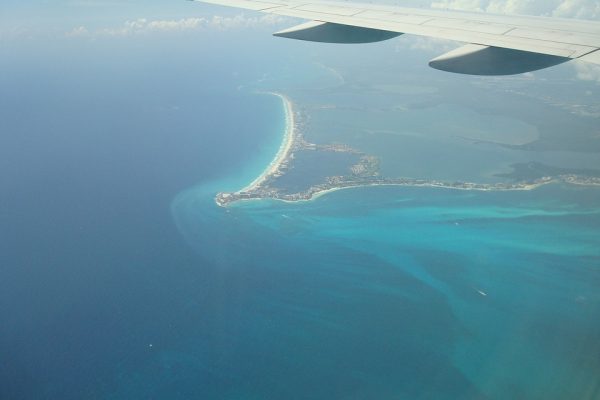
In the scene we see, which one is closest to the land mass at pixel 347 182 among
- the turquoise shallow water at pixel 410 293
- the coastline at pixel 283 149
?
the coastline at pixel 283 149

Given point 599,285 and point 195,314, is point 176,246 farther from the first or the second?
point 599,285

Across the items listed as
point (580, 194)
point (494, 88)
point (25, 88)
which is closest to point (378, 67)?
point (494, 88)

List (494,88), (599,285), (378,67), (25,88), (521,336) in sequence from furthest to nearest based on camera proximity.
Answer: (378,67), (494,88), (25,88), (599,285), (521,336)

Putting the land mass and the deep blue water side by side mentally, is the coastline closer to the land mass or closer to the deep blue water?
the land mass

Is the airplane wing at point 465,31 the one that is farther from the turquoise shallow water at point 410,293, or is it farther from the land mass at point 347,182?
the land mass at point 347,182

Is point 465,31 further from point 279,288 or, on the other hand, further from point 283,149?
point 283,149

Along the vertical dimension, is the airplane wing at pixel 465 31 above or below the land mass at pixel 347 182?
above
